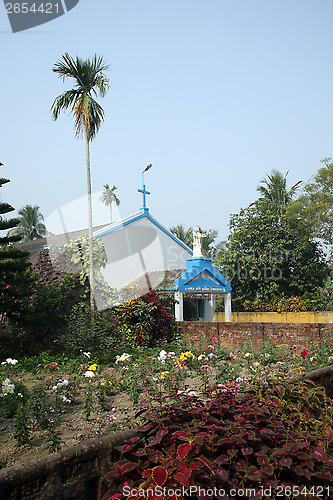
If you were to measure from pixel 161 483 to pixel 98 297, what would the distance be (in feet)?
38.4

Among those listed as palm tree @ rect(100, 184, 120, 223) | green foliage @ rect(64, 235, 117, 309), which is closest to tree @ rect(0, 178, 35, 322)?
green foliage @ rect(64, 235, 117, 309)

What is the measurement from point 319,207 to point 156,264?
525 inches

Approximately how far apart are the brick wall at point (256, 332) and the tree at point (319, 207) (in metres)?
21.5

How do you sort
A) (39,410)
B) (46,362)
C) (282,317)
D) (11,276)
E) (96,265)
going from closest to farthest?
(39,410), (46,362), (11,276), (96,265), (282,317)

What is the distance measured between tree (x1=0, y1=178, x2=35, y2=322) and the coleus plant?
8372 mm

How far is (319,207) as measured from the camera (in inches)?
1254

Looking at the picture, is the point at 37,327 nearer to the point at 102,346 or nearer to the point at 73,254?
the point at 102,346

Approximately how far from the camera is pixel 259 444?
275 cm

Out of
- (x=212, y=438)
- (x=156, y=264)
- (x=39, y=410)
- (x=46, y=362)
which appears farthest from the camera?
(x=156, y=264)

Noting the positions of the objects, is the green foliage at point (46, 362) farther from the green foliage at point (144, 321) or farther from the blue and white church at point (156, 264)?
the blue and white church at point (156, 264)

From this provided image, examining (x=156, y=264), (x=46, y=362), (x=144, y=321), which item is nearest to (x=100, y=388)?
(x=46, y=362)

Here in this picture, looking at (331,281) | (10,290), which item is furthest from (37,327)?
(331,281)

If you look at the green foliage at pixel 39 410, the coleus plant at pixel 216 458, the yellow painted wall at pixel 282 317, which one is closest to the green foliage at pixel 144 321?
the green foliage at pixel 39 410

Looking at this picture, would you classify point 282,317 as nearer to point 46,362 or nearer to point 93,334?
point 93,334
